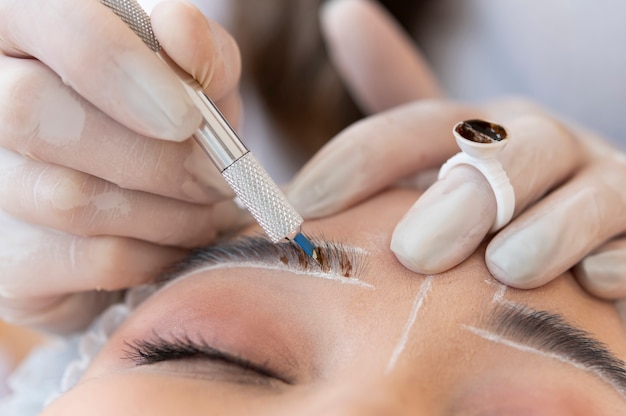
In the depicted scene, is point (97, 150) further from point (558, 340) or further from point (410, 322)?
point (558, 340)

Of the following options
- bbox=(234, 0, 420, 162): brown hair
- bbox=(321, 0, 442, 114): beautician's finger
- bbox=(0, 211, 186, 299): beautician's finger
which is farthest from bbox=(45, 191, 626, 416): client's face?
bbox=(234, 0, 420, 162): brown hair

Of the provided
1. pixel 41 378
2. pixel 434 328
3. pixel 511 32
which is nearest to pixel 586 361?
pixel 434 328

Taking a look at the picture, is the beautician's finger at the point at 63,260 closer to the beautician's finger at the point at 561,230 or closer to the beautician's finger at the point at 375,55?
the beautician's finger at the point at 561,230

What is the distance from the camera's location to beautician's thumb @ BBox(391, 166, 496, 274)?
2.26 ft

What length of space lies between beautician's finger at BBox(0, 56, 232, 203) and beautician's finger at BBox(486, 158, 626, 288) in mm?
372

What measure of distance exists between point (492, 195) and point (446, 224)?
3.0 inches

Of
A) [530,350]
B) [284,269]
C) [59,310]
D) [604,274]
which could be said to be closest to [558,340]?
[530,350]

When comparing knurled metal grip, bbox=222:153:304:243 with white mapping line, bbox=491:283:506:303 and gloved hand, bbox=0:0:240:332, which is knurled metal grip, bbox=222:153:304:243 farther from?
white mapping line, bbox=491:283:506:303

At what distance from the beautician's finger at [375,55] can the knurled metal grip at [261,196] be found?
73cm

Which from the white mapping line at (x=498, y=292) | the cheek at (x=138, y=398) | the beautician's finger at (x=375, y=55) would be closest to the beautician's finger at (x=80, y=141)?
the cheek at (x=138, y=398)

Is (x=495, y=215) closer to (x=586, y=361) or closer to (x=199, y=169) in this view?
(x=586, y=361)

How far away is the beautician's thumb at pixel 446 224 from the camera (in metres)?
0.69

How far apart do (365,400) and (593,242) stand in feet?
1.30

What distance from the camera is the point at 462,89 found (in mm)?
1736
